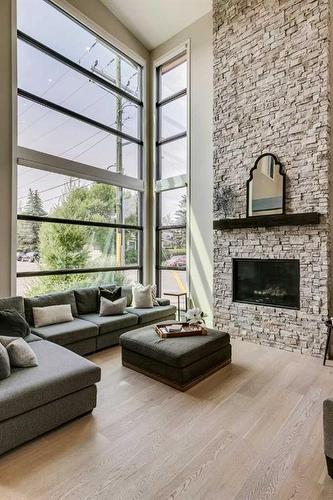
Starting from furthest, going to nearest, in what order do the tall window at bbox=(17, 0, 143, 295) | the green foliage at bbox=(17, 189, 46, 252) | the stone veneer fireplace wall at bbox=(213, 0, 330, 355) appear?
1. the tall window at bbox=(17, 0, 143, 295)
2. the green foliage at bbox=(17, 189, 46, 252)
3. the stone veneer fireplace wall at bbox=(213, 0, 330, 355)

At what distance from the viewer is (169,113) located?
6.28 m

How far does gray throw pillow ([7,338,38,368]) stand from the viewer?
245 cm

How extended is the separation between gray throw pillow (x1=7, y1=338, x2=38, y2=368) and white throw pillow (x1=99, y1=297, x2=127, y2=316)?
193 cm

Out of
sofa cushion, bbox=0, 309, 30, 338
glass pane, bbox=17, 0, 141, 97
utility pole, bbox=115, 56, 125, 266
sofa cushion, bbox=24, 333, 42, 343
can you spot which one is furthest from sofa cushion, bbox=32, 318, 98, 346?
glass pane, bbox=17, 0, 141, 97

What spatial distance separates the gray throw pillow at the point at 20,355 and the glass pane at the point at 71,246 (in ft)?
6.99

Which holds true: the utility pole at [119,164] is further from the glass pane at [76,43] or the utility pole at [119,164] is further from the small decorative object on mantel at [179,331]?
the small decorative object on mantel at [179,331]

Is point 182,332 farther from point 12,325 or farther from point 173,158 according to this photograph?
point 173,158

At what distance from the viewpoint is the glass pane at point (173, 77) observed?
19.6 ft

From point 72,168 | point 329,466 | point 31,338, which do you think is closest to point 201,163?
point 72,168

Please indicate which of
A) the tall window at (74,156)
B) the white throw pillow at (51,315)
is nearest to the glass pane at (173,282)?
the tall window at (74,156)

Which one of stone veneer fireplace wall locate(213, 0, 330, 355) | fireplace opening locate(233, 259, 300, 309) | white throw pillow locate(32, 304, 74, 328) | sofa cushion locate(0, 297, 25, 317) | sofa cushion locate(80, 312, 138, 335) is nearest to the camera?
sofa cushion locate(0, 297, 25, 317)

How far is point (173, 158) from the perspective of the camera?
617cm

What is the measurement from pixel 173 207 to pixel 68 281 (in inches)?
104

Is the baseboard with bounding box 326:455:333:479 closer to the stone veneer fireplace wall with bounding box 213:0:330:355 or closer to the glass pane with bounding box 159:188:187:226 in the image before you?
the stone veneer fireplace wall with bounding box 213:0:330:355
